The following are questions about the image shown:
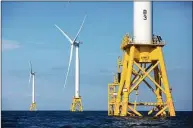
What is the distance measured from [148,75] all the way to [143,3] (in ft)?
25.6

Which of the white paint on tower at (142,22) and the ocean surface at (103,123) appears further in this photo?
the white paint on tower at (142,22)

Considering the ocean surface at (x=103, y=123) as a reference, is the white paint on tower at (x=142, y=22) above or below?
above

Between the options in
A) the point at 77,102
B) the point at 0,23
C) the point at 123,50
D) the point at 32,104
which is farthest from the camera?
the point at 32,104

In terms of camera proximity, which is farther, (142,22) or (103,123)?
(142,22)

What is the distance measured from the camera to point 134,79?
54188 millimetres

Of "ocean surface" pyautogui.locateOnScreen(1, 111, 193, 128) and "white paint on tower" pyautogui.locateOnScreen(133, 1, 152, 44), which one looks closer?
"ocean surface" pyautogui.locateOnScreen(1, 111, 193, 128)

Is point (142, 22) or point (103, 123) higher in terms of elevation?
point (142, 22)

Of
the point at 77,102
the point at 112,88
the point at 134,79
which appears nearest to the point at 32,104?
the point at 77,102

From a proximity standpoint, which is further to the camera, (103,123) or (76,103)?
(76,103)

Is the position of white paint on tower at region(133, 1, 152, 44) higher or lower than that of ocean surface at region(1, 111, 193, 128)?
higher

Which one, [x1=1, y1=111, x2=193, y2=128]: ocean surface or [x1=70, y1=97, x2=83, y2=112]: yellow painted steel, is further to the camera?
[x1=70, y1=97, x2=83, y2=112]: yellow painted steel

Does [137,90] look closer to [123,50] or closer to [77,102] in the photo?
[123,50]

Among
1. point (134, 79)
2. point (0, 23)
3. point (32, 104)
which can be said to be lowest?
point (32, 104)

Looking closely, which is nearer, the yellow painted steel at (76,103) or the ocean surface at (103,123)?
the ocean surface at (103,123)
